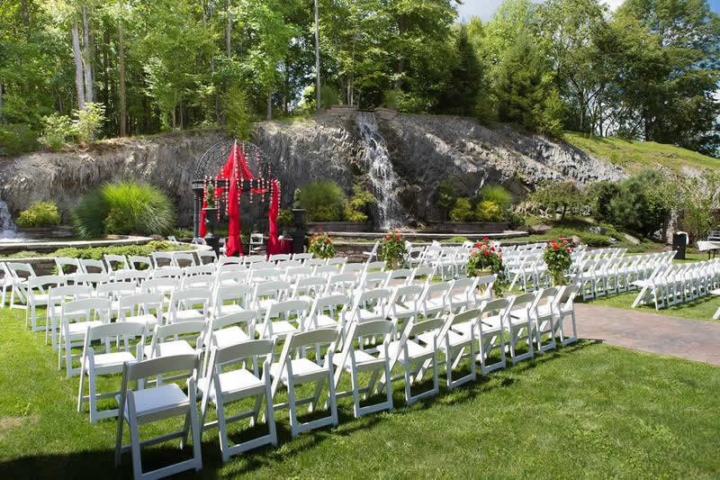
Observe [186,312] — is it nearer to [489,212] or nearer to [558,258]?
[558,258]

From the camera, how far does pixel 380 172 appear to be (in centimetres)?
2261

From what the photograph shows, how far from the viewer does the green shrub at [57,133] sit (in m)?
18.5

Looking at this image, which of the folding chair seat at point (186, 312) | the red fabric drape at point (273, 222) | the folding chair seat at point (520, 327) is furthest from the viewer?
the red fabric drape at point (273, 222)

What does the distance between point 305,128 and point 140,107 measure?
1006cm

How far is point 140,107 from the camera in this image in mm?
26266

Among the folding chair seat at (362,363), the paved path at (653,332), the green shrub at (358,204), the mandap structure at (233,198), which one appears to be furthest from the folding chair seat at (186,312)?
the green shrub at (358,204)

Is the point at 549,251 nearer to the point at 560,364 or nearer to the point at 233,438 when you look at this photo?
the point at 560,364

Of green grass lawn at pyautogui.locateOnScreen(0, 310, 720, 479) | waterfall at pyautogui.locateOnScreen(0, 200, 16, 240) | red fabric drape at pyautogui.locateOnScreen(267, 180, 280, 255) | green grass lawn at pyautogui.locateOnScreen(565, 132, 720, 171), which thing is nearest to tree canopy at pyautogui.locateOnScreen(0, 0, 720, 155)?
green grass lawn at pyautogui.locateOnScreen(565, 132, 720, 171)

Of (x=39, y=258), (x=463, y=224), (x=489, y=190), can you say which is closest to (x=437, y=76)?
(x=489, y=190)

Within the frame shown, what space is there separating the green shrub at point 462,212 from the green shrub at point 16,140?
1683 cm

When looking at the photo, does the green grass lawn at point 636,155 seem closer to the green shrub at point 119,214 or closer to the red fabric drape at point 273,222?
the red fabric drape at point 273,222

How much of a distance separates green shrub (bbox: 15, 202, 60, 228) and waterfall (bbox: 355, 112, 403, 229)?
39.6 feet

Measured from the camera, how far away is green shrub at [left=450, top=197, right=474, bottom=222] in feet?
71.0

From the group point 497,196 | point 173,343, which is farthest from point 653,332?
point 497,196
